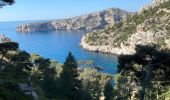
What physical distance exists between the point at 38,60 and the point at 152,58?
5235cm

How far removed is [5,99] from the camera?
28.2 m

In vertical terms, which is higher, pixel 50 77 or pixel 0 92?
pixel 0 92

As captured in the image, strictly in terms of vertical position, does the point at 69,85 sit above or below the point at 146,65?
below

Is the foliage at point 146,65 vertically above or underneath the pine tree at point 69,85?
above

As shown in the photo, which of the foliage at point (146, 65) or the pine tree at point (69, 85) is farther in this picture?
the pine tree at point (69, 85)

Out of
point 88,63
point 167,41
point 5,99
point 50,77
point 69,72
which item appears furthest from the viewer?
point 167,41

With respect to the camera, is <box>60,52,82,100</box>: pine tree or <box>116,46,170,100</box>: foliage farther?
<box>60,52,82,100</box>: pine tree

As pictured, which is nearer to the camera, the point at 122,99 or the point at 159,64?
the point at 159,64

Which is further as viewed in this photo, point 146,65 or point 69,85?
point 69,85

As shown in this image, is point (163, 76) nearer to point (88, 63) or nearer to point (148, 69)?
point (148, 69)

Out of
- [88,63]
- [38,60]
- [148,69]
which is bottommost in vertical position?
[88,63]

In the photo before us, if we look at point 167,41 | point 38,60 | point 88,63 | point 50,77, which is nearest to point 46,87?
point 50,77

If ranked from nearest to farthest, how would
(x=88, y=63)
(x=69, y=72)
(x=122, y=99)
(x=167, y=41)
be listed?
(x=69, y=72) < (x=122, y=99) < (x=88, y=63) < (x=167, y=41)

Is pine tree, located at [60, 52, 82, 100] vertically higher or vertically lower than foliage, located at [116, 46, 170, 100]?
lower
